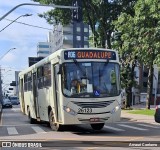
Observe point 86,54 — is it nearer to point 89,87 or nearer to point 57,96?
point 89,87

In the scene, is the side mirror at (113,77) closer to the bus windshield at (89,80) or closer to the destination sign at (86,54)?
the bus windshield at (89,80)

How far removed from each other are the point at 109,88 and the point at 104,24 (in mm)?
25025

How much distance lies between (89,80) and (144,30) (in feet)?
46.1

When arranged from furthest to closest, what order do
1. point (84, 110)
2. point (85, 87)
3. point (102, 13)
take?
point (102, 13)
point (85, 87)
point (84, 110)

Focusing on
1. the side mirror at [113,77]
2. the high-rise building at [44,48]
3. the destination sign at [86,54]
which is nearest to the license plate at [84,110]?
the side mirror at [113,77]

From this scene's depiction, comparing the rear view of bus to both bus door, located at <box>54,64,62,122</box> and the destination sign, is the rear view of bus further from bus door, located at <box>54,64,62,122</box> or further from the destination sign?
bus door, located at <box>54,64,62,122</box>

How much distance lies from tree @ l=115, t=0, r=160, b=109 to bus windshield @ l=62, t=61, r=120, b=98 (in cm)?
1126

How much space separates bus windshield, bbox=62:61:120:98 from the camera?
55.2 feet

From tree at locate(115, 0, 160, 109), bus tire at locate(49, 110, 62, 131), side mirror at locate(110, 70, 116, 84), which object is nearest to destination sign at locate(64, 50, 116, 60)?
side mirror at locate(110, 70, 116, 84)

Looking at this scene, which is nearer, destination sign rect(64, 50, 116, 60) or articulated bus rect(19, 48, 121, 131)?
articulated bus rect(19, 48, 121, 131)

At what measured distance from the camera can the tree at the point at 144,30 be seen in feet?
93.2

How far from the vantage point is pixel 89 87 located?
55.4ft

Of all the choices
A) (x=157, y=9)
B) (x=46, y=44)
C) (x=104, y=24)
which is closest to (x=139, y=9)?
(x=157, y=9)

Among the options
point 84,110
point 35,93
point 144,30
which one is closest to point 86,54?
point 84,110
